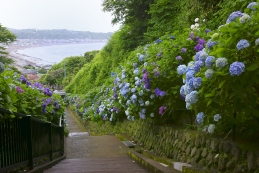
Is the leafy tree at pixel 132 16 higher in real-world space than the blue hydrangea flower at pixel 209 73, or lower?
higher

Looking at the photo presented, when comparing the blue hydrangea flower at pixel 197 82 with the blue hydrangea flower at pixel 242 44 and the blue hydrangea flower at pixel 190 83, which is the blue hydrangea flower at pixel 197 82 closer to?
the blue hydrangea flower at pixel 190 83

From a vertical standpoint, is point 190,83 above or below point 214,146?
above

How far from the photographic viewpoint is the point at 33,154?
4.78 meters

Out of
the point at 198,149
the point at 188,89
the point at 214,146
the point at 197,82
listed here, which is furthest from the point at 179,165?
the point at 197,82

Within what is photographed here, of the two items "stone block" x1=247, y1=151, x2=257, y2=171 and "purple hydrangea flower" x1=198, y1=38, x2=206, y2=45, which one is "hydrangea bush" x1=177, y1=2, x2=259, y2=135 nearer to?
"stone block" x1=247, y1=151, x2=257, y2=171

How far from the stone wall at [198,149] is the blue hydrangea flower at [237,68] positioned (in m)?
0.99

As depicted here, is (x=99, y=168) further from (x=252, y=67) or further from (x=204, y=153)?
(x=252, y=67)

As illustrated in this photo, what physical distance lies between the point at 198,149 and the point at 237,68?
2142 mm

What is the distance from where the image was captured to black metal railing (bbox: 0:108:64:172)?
352cm

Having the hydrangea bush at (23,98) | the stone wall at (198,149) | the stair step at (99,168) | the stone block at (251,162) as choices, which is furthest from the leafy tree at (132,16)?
the stone block at (251,162)

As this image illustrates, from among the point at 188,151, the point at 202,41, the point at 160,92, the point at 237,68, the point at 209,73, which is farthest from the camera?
the point at 160,92

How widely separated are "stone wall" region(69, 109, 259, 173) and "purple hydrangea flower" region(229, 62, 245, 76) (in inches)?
38.8

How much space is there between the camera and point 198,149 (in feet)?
14.5

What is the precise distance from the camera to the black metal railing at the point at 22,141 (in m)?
3.52
